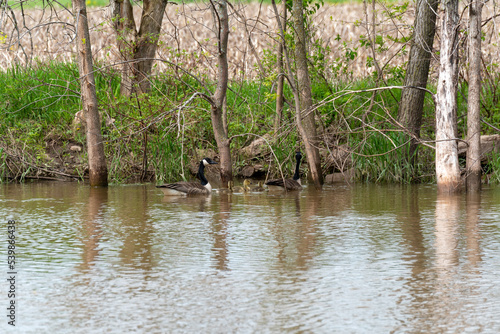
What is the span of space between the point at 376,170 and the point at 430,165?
145cm

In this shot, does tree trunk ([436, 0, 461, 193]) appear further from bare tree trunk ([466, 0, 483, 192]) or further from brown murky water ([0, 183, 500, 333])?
brown murky water ([0, 183, 500, 333])

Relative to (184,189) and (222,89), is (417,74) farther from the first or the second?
(184,189)

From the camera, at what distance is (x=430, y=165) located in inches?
664

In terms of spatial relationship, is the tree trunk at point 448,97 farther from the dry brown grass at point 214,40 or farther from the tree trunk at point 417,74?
the dry brown grass at point 214,40

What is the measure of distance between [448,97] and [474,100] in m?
0.50

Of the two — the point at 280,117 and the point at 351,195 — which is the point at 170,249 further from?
the point at 280,117

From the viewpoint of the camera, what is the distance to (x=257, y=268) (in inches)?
273

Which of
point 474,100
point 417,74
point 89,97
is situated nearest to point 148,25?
point 89,97

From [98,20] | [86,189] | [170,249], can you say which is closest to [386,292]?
[170,249]

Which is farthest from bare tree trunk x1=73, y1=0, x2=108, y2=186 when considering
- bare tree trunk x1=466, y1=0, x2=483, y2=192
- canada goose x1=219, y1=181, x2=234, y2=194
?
bare tree trunk x1=466, y1=0, x2=483, y2=192

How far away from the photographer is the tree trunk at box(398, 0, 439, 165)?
50.6ft

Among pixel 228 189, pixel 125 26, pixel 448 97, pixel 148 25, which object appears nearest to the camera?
pixel 448 97

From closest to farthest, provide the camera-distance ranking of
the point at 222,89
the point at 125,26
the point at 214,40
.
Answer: the point at 222,89
the point at 125,26
the point at 214,40

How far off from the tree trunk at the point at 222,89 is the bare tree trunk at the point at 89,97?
2410 mm
